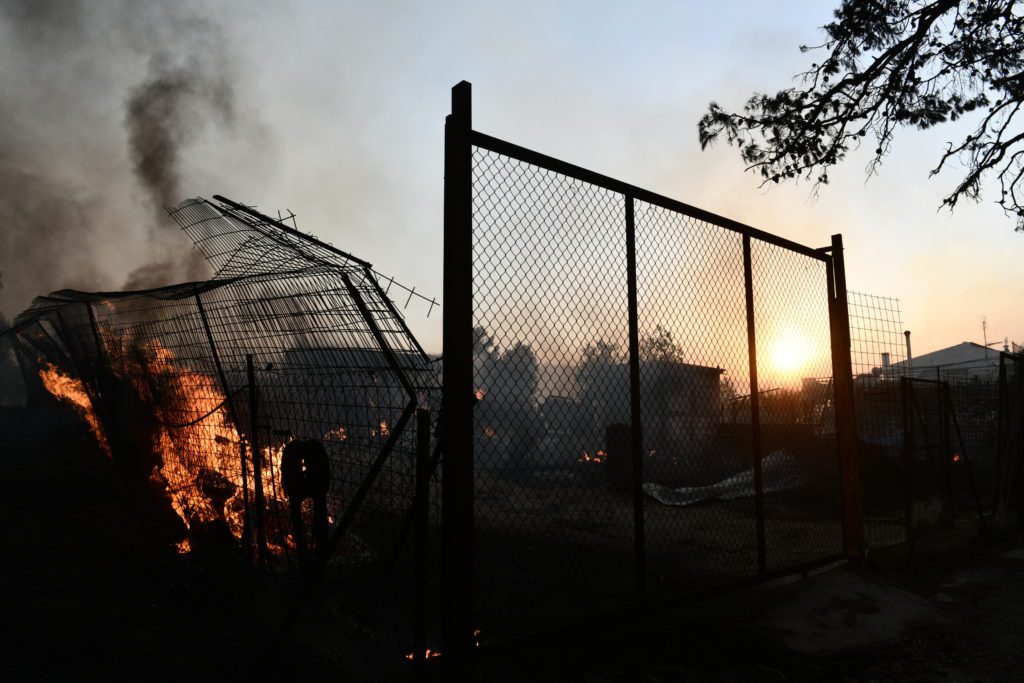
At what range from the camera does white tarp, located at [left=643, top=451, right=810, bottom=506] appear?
10992mm

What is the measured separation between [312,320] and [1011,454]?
9.19 meters

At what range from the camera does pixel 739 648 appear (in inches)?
159

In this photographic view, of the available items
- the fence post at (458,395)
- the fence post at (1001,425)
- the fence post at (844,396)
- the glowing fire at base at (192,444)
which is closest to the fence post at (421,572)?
the fence post at (458,395)

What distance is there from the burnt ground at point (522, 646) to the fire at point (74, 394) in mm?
1817

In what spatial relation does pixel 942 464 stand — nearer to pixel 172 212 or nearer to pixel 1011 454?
pixel 1011 454

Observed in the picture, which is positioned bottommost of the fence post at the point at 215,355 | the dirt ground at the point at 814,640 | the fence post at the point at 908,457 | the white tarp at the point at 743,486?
the dirt ground at the point at 814,640

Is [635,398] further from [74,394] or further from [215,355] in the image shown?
[74,394]

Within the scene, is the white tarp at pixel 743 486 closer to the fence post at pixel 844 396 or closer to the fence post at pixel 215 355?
the fence post at pixel 844 396

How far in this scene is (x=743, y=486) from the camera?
36.8 ft

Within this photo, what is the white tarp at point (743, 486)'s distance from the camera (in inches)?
433

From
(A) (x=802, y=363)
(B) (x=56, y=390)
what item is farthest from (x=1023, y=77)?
(B) (x=56, y=390)

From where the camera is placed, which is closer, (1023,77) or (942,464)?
(942,464)

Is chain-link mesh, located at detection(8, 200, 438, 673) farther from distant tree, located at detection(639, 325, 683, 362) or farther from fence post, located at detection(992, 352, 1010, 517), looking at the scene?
fence post, located at detection(992, 352, 1010, 517)

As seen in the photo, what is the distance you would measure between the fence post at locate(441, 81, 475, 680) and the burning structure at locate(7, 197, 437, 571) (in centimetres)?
25
